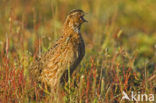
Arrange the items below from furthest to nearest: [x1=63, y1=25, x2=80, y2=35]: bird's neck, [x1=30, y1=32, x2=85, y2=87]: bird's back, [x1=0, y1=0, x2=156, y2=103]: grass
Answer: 1. [x1=63, y1=25, x2=80, y2=35]: bird's neck
2. [x1=30, y1=32, x2=85, y2=87]: bird's back
3. [x1=0, y1=0, x2=156, y2=103]: grass

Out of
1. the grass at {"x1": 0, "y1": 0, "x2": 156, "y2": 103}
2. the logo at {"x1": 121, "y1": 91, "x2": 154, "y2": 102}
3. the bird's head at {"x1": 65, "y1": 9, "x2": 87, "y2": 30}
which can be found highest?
the bird's head at {"x1": 65, "y1": 9, "x2": 87, "y2": 30}

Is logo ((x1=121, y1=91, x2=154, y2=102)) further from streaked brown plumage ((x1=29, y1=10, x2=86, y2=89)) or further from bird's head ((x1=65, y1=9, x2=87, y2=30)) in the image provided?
bird's head ((x1=65, y1=9, x2=87, y2=30))

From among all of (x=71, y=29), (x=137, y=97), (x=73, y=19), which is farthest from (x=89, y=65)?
(x=137, y=97)

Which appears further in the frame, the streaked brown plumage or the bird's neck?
the bird's neck

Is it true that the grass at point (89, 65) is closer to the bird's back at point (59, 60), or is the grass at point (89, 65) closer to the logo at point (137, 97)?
the logo at point (137, 97)

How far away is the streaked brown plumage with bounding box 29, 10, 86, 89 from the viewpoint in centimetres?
496

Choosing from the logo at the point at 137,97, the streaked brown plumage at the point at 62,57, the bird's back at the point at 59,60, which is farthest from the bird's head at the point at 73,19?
the logo at the point at 137,97

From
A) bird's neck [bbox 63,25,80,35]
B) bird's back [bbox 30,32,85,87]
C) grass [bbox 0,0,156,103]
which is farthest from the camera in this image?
bird's neck [bbox 63,25,80,35]

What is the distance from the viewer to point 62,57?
16.3 feet

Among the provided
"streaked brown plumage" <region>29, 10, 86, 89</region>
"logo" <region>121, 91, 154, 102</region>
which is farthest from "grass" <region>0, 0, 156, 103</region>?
"streaked brown plumage" <region>29, 10, 86, 89</region>

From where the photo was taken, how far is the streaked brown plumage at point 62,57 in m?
4.96

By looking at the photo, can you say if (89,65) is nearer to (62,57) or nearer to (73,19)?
(62,57)

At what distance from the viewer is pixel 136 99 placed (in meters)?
4.94

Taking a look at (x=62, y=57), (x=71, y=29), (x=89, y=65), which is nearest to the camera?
(x=62, y=57)
